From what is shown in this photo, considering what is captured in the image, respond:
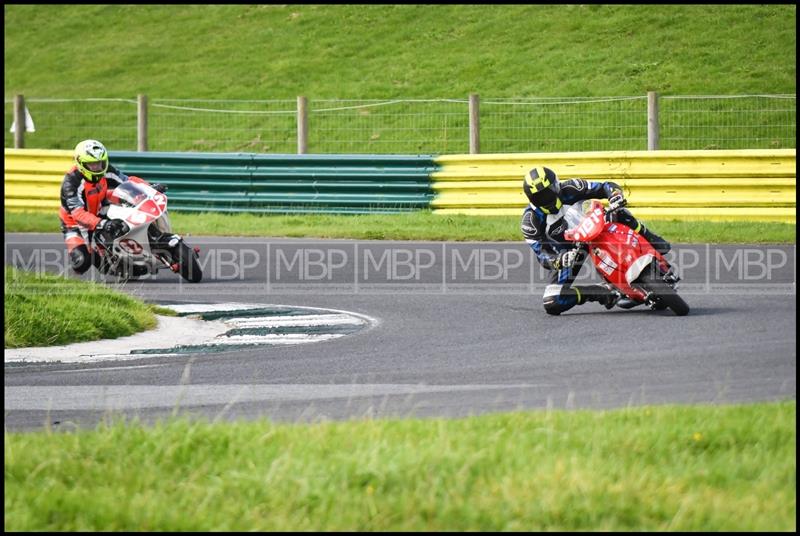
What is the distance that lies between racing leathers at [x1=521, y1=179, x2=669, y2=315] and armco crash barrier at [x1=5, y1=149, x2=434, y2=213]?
27.7ft

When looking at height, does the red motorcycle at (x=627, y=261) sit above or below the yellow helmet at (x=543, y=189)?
below

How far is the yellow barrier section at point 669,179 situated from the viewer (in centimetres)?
1714

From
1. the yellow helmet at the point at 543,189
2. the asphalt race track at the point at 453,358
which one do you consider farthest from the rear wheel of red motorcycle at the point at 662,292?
the yellow helmet at the point at 543,189

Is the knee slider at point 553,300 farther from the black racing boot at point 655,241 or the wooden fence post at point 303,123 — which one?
the wooden fence post at point 303,123

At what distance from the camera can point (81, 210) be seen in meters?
13.6

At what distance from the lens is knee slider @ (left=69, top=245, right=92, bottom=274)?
13.7 m

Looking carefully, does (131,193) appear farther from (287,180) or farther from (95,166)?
(287,180)

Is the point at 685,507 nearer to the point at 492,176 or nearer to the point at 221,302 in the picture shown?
the point at 221,302

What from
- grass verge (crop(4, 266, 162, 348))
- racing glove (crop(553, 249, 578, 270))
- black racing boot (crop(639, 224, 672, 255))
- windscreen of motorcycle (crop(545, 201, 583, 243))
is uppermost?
windscreen of motorcycle (crop(545, 201, 583, 243))

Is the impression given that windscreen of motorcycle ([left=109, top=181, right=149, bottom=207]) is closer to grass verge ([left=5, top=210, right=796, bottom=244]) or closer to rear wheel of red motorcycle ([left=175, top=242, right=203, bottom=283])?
rear wheel of red motorcycle ([left=175, top=242, right=203, bottom=283])

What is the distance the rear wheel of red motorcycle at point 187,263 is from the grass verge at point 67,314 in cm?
165

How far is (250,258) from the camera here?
1586 centimetres

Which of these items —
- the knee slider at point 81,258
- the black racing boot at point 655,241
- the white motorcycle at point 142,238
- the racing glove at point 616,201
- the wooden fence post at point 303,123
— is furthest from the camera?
the wooden fence post at point 303,123

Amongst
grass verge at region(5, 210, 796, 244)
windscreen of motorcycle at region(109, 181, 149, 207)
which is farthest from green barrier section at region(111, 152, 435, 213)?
windscreen of motorcycle at region(109, 181, 149, 207)
